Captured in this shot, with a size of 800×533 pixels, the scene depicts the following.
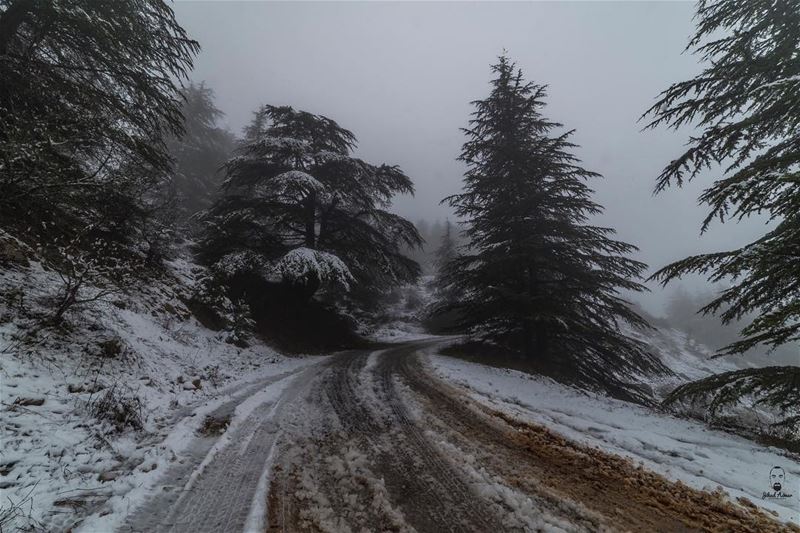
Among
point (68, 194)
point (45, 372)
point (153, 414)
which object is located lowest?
point (153, 414)

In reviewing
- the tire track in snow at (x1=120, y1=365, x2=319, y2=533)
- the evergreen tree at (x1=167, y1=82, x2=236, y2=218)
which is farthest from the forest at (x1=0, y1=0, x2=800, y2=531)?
the evergreen tree at (x1=167, y1=82, x2=236, y2=218)

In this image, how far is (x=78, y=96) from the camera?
7.21m

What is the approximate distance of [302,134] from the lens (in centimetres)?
1767

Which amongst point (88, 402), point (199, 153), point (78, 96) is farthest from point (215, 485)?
point (199, 153)

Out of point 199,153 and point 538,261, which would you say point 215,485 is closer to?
point 538,261

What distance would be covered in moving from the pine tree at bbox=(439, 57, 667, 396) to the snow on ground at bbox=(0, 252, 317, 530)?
8.97 metres

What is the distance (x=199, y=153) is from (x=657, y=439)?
142 feet

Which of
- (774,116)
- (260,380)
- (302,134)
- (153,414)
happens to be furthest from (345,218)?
(774,116)

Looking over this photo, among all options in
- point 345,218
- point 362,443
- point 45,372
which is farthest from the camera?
point 345,218

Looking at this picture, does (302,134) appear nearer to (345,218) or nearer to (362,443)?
(345,218)

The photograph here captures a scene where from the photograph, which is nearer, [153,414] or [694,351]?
[153,414]

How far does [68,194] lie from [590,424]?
10553 millimetres

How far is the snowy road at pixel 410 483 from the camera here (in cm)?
330

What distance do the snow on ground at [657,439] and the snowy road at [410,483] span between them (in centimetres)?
55
